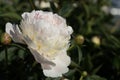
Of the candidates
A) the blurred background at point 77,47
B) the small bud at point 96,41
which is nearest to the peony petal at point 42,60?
the blurred background at point 77,47

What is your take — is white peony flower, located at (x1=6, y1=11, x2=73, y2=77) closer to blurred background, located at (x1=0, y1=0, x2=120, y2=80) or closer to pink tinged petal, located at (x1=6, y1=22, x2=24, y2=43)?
pink tinged petal, located at (x1=6, y1=22, x2=24, y2=43)

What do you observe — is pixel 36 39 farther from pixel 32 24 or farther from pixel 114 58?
pixel 114 58

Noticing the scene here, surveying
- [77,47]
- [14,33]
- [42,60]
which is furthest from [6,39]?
[77,47]

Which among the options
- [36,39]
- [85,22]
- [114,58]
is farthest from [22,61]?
[85,22]

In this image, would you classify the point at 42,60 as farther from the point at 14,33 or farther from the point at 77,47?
the point at 77,47

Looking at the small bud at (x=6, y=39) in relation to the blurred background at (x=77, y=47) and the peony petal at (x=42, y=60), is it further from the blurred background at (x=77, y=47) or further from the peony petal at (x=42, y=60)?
the peony petal at (x=42, y=60)

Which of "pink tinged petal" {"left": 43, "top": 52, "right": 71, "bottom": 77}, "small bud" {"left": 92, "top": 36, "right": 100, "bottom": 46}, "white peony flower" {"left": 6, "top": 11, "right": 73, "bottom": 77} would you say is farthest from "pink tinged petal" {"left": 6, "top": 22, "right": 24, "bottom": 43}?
"small bud" {"left": 92, "top": 36, "right": 100, "bottom": 46}
